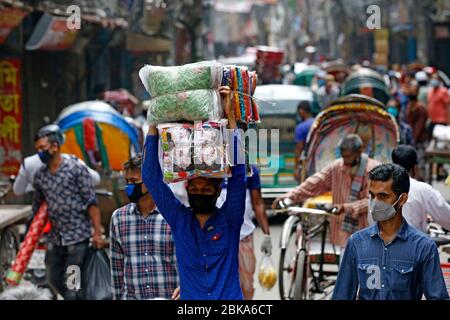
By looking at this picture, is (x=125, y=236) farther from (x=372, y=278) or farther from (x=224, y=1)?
(x=224, y=1)

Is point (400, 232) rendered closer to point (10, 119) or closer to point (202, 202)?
point (202, 202)

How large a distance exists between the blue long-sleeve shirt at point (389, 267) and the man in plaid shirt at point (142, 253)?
1.57 metres

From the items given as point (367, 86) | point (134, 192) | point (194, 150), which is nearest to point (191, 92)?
point (194, 150)

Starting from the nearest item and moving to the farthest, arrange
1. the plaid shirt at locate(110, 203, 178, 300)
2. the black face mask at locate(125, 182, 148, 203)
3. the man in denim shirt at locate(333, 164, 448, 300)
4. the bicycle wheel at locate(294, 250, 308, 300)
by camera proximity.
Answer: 1. the man in denim shirt at locate(333, 164, 448, 300)
2. the plaid shirt at locate(110, 203, 178, 300)
3. the black face mask at locate(125, 182, 148, 203)
4. the bicycle wheel at locate(294, 250, 308, 300)

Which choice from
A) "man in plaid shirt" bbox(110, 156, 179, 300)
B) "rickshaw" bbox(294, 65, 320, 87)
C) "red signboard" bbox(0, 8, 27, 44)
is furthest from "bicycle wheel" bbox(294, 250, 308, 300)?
"rickshaw" bbox(294, 65, 320, 87)

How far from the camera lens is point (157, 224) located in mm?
7094

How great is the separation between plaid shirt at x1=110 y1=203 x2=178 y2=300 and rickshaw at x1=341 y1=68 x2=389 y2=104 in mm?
12817

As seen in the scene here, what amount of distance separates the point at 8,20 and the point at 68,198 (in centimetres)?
793

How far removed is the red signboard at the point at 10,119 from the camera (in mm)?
17719

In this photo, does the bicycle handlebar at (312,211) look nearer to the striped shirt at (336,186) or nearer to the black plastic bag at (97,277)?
the striped shirt at (336,186)

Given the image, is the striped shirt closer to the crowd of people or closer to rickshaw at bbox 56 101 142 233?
the crowd of people

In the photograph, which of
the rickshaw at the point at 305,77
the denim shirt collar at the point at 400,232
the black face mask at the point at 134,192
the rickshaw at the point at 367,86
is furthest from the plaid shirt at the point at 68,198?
the rickshaw at the point at 305,77

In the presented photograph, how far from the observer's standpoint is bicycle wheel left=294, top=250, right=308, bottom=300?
959cm
